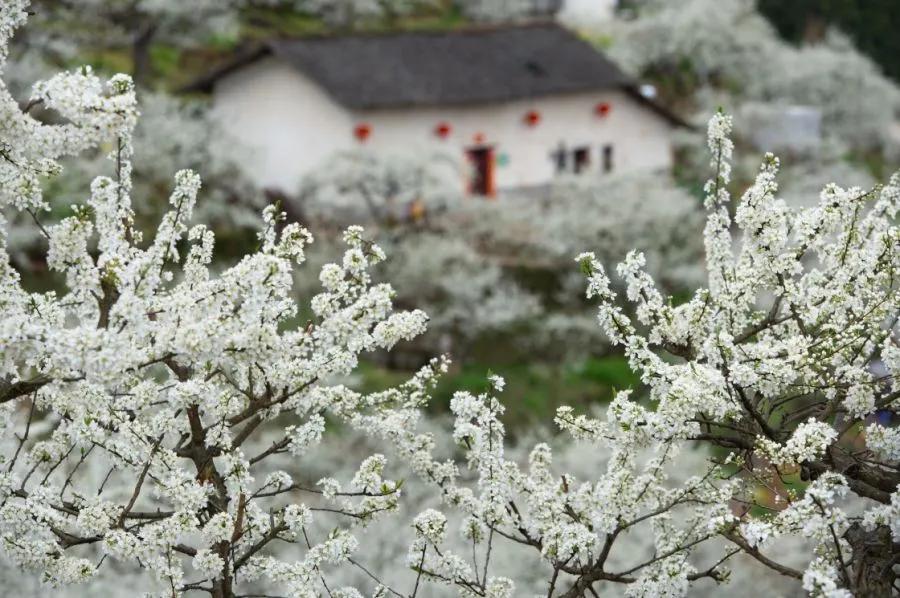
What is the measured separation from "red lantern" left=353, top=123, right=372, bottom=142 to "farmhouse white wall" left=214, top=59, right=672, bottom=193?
0.11m

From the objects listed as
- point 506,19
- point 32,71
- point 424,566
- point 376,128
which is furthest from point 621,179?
point 424,566

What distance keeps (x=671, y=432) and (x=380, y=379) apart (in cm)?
1548

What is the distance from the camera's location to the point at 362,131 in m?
26.7

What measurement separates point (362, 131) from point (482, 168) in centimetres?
366

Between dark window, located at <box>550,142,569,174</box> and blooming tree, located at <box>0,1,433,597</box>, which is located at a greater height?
dark window, located at <box>550,142,569,174</box>

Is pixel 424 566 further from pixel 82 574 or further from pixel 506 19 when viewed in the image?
pixel 506 19

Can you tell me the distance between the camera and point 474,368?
72.6ft

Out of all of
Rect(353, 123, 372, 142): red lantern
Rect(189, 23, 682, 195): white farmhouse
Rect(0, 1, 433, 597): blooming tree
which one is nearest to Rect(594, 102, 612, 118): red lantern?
Rect(189, 23, 682, 195): white farmhouse

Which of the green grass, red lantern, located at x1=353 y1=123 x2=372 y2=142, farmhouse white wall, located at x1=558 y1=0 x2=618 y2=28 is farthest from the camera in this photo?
farmhouse white wall, located at x1=558 y1=0 x2=618 y2=28

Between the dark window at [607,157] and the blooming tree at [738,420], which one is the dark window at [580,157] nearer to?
the dark window at [607,157]

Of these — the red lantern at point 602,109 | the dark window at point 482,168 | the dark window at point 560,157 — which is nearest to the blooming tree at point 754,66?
the red lantern at point 602,109

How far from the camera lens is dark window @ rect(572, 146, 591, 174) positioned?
3080cm

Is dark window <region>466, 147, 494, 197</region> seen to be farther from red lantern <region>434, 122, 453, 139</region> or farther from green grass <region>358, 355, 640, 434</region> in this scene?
green grass <region>358, 355, 640, 434</region>

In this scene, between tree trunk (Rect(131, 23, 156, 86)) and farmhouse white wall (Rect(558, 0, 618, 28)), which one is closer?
tree trunk (Rect(131, 23, 156, 86))
